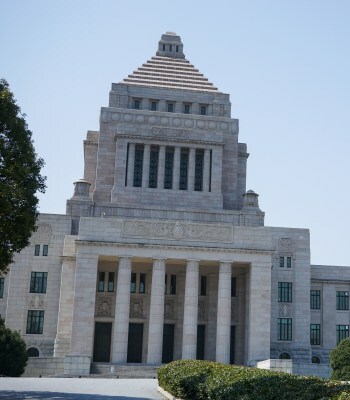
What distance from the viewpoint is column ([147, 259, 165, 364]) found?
44562mm

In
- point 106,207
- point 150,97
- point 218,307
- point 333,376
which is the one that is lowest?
point 333,376

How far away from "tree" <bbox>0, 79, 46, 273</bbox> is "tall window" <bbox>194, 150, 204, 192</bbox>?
29.8 meters

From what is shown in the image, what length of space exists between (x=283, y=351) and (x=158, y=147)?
64.2 feet

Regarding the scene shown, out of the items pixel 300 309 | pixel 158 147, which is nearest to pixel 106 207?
pixel 158 147

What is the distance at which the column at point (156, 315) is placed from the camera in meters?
44.6

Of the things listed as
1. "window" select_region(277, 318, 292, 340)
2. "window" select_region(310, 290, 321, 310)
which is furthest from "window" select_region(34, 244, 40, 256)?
"window" select_region(310, 290, 321, 310)

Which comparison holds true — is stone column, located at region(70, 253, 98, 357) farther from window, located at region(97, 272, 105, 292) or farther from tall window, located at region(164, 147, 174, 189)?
tall window, located at region(164, 147, 174, 189)

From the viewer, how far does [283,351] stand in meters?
50.2

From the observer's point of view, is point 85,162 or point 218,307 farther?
point 85,162

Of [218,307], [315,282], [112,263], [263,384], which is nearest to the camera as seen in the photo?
[263,384]

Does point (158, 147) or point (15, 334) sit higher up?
point (158, 147)

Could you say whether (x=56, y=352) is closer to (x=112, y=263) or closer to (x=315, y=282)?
(x=112, y=263)

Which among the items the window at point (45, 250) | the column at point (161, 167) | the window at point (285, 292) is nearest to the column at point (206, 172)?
the column at point (161, 167)

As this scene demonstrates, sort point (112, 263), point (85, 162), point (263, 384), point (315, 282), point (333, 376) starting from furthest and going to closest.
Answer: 1. point (85, 162)
2. point (315, 282)
3. point (112, 263)
4. point (333, 376)
5. point (263, 384)
